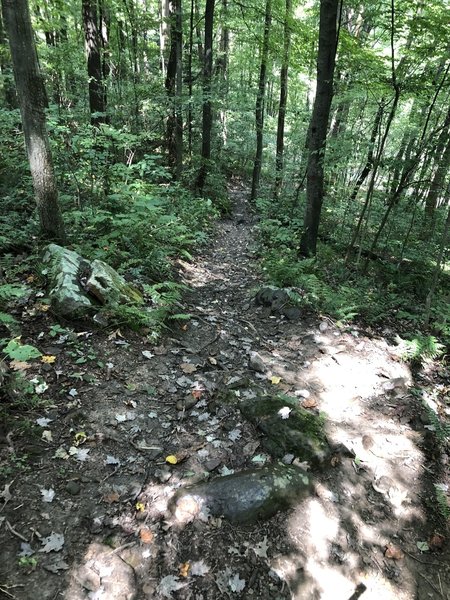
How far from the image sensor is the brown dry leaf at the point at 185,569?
2.71 meters

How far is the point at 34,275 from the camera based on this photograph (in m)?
5.58

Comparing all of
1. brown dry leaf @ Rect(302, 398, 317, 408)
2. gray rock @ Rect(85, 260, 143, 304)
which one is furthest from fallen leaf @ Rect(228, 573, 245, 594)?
gray rock @ Rect(85, 260, 143, 304)

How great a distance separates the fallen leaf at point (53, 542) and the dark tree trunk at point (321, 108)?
770 centimetres


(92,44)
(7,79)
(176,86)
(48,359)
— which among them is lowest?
(48,359)

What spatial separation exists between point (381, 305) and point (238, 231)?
7312 mm

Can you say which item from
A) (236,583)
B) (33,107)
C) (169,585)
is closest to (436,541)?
(236,583)

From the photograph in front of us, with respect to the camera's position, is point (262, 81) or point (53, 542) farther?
point (262, 81)

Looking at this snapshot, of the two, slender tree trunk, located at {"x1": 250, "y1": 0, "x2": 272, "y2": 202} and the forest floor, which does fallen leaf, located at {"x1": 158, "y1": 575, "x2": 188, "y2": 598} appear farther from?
slender tree trunk, located at {"x1": 250, "y1": 0, "x2": 272, "y2": 202}

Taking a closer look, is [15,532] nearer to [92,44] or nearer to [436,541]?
[436,541]

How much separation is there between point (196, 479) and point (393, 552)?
1.74 m

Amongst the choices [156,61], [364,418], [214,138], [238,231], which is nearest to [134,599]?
[364,418]

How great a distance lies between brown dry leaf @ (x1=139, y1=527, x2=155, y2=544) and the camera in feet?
9.48

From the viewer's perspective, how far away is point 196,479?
348 cm

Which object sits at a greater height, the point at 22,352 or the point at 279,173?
the point at 22,352
